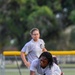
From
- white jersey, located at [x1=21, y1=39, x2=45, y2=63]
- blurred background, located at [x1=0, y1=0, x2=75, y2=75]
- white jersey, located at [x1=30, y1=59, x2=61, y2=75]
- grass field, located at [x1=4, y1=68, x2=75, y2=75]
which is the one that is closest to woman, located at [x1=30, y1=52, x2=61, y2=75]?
white jersey, located at [x1=30, y1=59, x2=61, y2=75]

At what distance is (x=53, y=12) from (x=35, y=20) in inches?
120

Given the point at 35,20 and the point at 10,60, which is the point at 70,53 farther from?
the point at 35,20

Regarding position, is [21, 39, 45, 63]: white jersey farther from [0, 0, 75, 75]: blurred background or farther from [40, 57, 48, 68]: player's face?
[0, 0, 75, 75]: blurred background

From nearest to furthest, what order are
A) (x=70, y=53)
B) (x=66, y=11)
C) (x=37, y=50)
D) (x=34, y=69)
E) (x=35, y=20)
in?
(x=34, y=69) → (x=37, y=50) → (x=70, y=53) → (x=35, y=20) → (x=66, y=11)

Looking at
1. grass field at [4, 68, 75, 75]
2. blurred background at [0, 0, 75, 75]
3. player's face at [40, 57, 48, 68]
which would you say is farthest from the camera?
blurred background at [0, 0, 75, 75]

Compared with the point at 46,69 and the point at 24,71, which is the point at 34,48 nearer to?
the point at 46,69

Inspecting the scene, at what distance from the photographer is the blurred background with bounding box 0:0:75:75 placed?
1684 inches

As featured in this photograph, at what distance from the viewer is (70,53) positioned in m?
12.1

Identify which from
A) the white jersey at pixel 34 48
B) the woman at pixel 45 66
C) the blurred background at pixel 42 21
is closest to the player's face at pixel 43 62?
the woman at pixel 45 66

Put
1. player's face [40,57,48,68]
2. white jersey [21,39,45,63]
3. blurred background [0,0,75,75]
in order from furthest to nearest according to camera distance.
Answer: blurred background [0,0,75,75] → white jersey [21,39,45,63] → player's face [40,57,48,68]

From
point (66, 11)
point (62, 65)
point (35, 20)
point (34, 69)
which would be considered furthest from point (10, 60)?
point (66, 11)

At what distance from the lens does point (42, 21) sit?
43.2 meters

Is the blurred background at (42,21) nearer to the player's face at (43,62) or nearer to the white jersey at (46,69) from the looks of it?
the white jersey at (46,69)

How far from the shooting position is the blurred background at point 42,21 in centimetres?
4278
